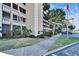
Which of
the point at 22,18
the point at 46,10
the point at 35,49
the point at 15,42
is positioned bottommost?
the point at 35,49

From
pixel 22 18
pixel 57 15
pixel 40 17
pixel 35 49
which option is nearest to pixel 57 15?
pixel 57 15

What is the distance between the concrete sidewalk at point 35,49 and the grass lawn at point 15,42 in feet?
0.30

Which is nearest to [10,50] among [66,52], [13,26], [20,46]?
[20,46]

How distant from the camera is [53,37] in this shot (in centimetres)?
433

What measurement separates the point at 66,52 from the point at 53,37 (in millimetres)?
483

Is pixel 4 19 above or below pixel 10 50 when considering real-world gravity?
above

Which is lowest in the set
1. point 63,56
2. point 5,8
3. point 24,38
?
point 63,56

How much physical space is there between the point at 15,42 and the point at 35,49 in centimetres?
52

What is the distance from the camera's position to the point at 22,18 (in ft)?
14.3

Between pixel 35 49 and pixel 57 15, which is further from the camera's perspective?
pixel 57 15

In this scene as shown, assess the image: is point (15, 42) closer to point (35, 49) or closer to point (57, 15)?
point (35, 49)

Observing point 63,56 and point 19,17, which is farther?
point 19,17

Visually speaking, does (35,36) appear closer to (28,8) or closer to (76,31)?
(28,8)

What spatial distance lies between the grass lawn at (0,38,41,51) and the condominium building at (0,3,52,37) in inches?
5.8
